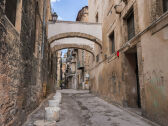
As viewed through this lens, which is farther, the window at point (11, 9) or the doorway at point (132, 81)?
the doorway at point (132, 81)

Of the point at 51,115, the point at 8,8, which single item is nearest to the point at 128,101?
the point at 51,115

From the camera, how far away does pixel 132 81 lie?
6191 millimetres

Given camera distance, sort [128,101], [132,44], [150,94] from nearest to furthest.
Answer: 1. [150,94]
2. [132,44]
3. [128,101]

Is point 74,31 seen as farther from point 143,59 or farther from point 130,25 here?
point 143,59

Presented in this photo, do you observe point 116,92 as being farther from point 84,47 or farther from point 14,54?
point 84,47

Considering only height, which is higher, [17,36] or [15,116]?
[17,36]

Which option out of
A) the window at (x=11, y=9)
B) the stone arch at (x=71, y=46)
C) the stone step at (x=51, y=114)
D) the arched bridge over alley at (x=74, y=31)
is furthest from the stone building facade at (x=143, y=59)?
the stone arch at (x=71, y=46)

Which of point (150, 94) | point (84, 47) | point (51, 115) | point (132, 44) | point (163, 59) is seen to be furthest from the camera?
point (84, 47)

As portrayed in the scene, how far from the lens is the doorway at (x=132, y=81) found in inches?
240

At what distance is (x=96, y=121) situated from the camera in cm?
416

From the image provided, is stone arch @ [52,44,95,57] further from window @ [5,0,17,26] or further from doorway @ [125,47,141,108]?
window @ [5,0,17,26]

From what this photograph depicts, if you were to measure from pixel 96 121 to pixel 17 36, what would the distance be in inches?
123

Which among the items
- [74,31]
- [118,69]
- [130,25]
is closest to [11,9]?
[130,25]

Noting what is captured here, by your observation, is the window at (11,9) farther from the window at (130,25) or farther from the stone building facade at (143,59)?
the window at (130,25)
